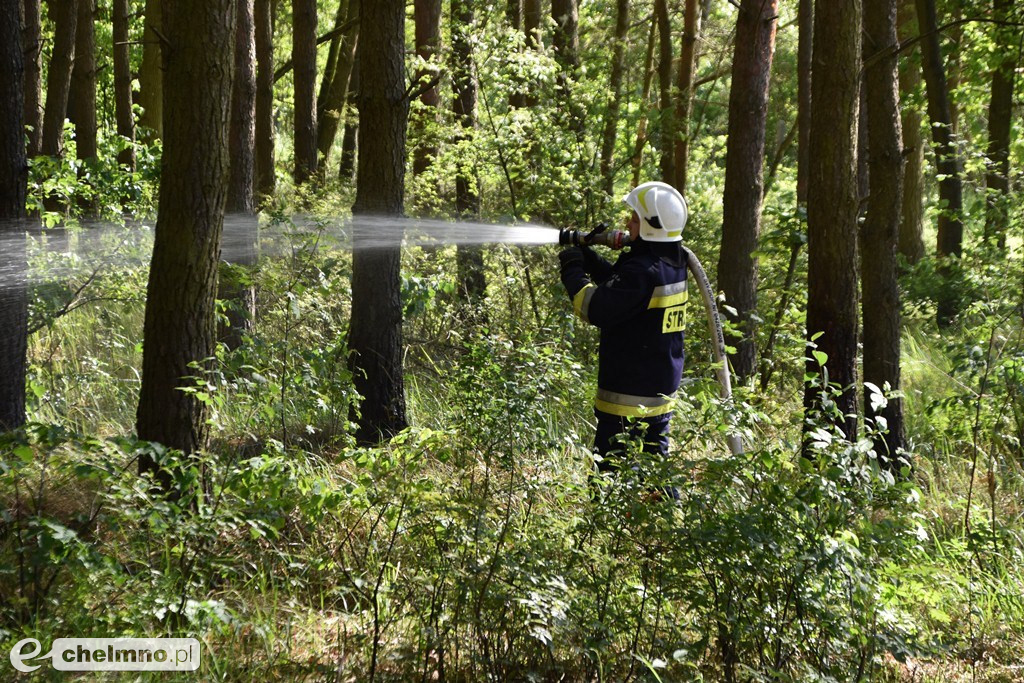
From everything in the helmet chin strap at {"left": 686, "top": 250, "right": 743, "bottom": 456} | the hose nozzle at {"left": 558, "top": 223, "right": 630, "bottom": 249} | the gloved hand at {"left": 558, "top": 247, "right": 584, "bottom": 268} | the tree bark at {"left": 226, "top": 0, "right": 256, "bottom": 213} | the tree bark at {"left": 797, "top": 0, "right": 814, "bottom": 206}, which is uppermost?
the tree bark at {"left": 797, "top": 0, "right": 814, "bottom": 206}

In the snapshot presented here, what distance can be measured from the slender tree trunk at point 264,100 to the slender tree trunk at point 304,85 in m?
0.60

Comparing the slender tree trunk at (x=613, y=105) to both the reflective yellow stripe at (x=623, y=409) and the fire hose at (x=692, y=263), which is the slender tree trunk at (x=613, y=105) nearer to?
the fire hose at (x=692, y=263)

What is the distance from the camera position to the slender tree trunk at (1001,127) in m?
8.75

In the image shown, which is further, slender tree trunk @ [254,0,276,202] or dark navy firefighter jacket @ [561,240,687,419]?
slender tree trunk @ [254,0,276,202]

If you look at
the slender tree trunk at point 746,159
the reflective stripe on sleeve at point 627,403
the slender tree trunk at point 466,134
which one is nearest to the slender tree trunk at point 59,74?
the slender tree trunk at point 466,134

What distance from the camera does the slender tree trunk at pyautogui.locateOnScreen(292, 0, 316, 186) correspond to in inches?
553

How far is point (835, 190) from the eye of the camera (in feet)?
19.5

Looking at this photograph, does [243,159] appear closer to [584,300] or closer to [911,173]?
[584,300]

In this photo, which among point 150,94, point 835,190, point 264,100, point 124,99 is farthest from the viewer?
point 124,99

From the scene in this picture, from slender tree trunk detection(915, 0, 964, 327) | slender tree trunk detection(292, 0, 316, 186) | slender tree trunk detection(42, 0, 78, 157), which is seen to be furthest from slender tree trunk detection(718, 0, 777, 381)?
slender tree trunk detection(42, 0, 78, 157)

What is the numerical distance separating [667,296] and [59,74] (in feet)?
29.2

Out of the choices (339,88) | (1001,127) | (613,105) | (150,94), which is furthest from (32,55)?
(339,88)

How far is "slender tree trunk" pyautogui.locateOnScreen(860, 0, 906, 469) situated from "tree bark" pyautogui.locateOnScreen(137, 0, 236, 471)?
177 inches

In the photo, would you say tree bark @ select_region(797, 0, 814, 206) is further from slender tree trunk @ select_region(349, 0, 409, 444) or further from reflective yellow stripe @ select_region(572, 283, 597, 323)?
reflective yellow stripe @ select_region(572, 283, 597, 323)
